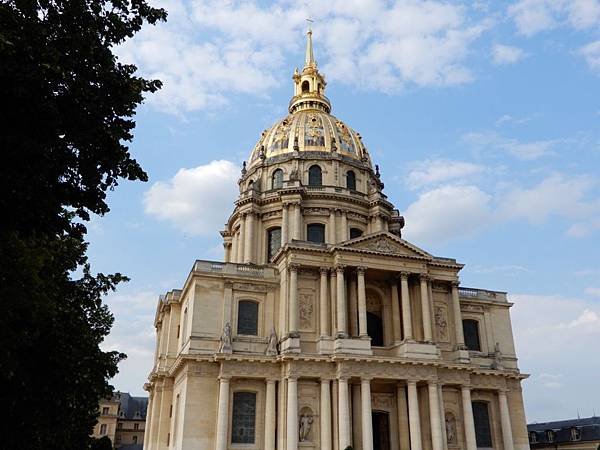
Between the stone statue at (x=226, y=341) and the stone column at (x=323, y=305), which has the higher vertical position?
the stone column at (x=323, y=305)

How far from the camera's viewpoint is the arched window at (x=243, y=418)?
108 feet

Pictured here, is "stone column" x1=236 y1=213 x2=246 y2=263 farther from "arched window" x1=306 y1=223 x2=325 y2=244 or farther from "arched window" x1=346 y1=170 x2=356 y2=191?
"arched window" x1=346 y1=170 x2=356 y2=191

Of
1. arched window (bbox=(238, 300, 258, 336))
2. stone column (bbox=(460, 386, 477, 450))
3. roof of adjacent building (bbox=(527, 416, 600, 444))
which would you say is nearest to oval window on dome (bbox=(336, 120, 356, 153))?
arched window (bbox=(238, 300, 258, 336))

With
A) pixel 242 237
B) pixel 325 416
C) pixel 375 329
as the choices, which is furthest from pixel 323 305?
pixel 242 237

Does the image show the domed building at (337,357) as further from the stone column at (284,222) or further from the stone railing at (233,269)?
the stone column at (284,222)

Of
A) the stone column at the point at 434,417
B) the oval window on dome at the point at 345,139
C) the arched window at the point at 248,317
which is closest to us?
the stone column at the point at 434,417

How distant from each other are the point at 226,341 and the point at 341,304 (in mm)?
7087

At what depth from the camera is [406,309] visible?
1405 inches

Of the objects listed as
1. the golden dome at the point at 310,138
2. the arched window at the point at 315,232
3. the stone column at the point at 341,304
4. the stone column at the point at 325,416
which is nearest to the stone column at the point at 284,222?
the arched window at the point at 315,232

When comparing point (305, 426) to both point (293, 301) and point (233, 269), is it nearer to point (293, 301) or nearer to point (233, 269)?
point (293, 301)

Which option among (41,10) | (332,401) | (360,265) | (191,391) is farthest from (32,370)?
(360,265)

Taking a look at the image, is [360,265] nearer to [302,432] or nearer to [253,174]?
[302,432]

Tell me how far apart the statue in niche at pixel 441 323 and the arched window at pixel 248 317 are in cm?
1181

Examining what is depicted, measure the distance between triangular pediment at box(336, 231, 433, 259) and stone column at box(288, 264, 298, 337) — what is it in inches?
139
